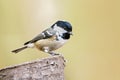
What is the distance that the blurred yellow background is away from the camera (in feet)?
5.64

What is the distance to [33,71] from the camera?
4.06ft

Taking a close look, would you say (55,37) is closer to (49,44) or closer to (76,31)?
(49,44)

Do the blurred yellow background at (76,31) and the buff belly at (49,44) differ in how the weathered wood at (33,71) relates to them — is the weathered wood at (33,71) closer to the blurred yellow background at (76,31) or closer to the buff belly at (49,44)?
the buff belly at (49,44)

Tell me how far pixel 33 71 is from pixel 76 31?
22.9 inches

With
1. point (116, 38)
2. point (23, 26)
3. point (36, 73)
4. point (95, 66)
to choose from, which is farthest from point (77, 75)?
point (36, 73)

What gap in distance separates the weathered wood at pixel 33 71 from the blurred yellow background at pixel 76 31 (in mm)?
458

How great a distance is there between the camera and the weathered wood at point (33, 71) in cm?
124

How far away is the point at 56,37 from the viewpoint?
1426 millimetres

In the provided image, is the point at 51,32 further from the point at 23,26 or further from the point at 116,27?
the point at 116,27

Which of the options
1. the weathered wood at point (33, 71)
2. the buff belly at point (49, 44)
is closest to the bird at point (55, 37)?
the buff belly at point (49, 44)

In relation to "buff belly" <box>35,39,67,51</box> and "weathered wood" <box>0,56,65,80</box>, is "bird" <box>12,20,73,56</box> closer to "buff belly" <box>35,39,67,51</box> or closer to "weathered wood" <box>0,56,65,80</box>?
"buff belly" <box>35,39,67,51</box>

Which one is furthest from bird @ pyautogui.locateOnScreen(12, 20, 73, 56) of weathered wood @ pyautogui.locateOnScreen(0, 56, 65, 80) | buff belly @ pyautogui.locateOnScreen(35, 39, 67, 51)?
weathered wood @ pyautogui.locateOnScreen(0, 56, 65, 80)

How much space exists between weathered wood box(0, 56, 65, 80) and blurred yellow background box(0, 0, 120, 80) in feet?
1.50

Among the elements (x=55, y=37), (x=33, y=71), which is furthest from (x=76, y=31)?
(x=33, y=71)
